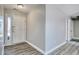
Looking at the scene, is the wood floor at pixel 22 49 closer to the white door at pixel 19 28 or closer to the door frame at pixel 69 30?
the white door at pixel 19 28

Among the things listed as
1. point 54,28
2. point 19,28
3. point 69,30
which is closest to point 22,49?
point 19,28

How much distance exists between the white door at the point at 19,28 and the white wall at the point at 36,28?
119 mm

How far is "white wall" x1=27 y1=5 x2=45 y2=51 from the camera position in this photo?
2361 mm

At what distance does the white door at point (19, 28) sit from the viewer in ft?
7.50

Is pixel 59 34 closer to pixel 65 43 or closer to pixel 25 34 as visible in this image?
pixel 65 43

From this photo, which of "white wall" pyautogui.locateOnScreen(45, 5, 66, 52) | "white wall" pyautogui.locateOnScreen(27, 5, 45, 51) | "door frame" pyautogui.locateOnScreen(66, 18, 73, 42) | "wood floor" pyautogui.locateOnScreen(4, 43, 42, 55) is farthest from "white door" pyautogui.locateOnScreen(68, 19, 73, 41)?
"wood floor" pyautogui.locateOnScreen(4, 43, 42, 55)

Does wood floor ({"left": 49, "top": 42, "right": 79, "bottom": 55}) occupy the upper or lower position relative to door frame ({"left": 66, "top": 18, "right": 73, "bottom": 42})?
lower

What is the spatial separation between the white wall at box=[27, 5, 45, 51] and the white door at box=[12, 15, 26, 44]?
0.12 meters

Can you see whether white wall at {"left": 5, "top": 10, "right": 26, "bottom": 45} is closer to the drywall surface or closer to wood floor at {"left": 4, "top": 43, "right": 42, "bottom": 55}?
wood floor at {"left": 4, "top": 43, "right": 42, "bottom": 55}

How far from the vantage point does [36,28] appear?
2.49 meters


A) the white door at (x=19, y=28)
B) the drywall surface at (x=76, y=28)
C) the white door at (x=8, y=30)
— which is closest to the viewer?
the white door at (x=8, y=30)

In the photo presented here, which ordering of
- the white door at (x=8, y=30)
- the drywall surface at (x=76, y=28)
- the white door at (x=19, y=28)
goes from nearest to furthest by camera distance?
the white door at (x=8, y=30)
the white door at (x=19, y=28)
the drywall surface at (x=76, y=28)

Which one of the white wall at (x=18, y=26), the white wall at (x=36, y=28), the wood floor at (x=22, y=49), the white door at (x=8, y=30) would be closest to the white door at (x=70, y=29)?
the white wall at (x=36, y=28)
